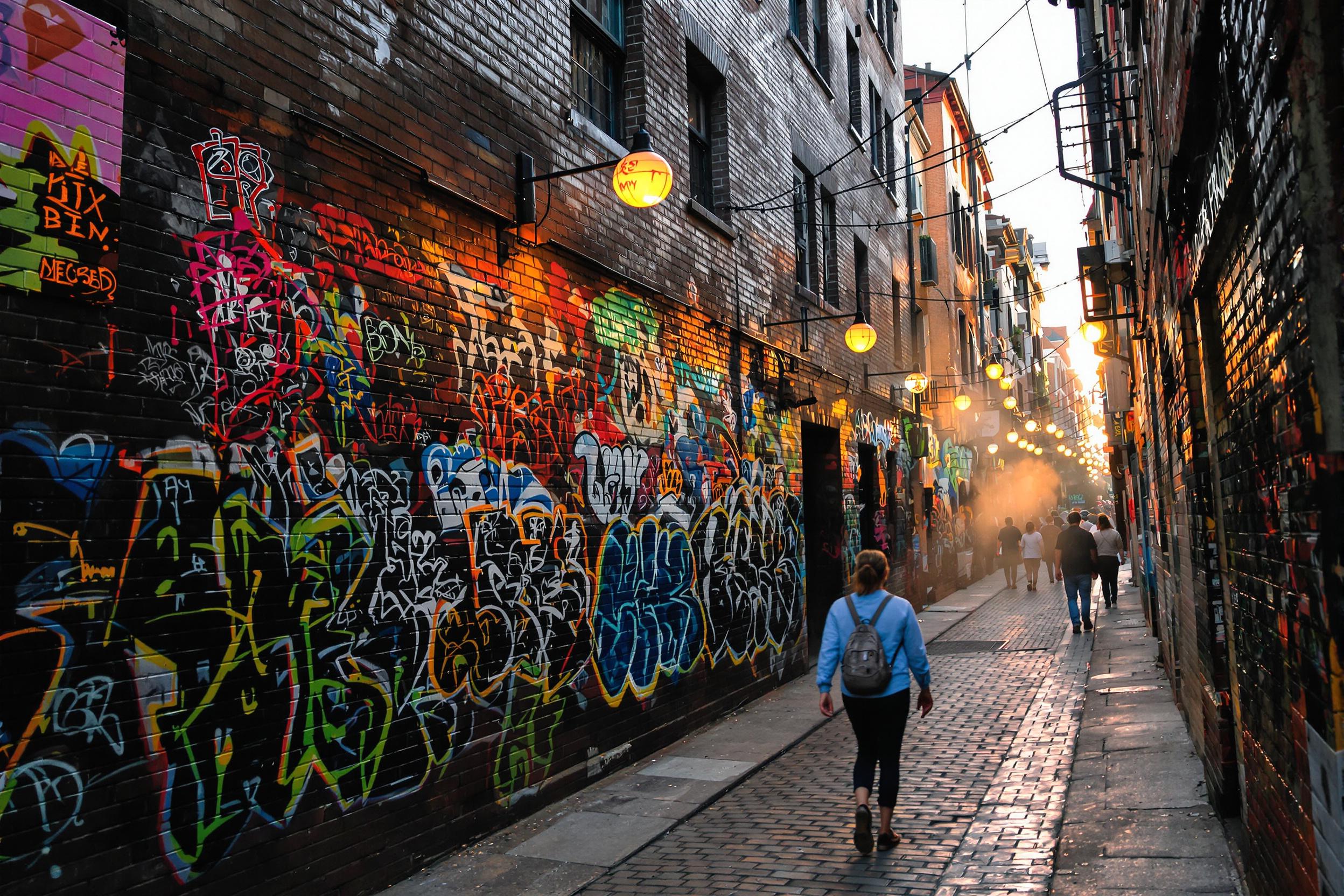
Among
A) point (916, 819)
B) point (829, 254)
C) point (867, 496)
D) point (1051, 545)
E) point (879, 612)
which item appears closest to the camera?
point (879, 612)

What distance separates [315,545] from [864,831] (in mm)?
3455

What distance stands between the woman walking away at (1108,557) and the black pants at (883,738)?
13.5 metres

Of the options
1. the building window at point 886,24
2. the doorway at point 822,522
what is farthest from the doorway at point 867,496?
the building window at point 886,24

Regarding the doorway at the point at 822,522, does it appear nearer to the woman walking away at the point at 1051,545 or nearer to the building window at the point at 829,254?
the building window at the point at 829,254

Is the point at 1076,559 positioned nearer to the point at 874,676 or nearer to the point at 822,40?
the point at 822,40

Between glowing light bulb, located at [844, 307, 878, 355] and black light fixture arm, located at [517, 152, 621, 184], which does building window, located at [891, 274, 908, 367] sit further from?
black light fixture arm, located at [517, 152, 621, 184]

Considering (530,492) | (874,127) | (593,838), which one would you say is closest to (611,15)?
(530,492)

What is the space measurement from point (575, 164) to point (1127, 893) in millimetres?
6063

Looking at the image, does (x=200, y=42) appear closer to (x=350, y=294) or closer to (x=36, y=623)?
(x=350, y=294)

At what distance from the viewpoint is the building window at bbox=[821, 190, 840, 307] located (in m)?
14.8

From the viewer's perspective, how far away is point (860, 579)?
628 cm

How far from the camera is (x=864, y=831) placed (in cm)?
579

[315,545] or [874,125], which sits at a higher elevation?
[874,125]

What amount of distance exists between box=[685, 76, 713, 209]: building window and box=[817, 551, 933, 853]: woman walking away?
5884mm
